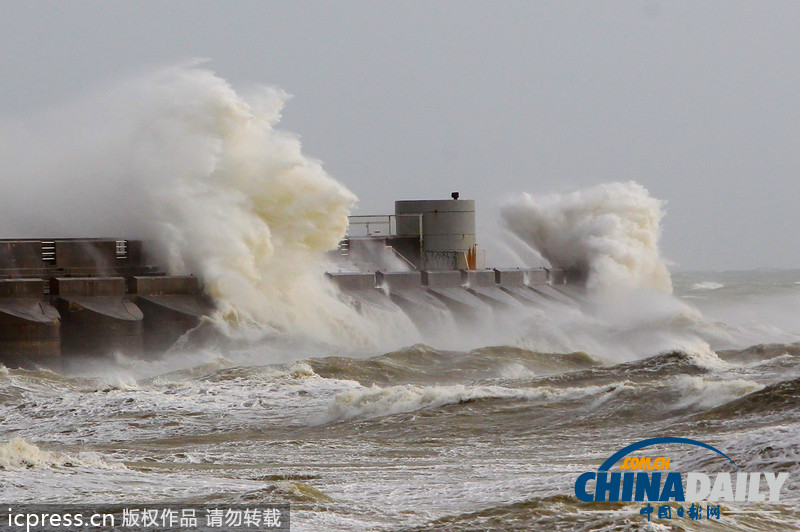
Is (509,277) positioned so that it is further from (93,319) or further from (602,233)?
(93,319)

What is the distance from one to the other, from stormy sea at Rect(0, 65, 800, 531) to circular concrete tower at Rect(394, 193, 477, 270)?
271cm

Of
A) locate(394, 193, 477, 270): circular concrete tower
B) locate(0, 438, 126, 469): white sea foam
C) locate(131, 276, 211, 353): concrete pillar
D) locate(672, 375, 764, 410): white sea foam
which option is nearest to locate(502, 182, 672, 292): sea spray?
locate(394, 193, 477, 270): circular concrete tower

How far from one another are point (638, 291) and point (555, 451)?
842 inches

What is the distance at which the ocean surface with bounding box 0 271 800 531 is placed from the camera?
7059 mm

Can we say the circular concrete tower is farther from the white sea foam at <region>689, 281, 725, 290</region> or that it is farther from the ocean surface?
the white sea foam at <region>689, 281, 725, 290</region>

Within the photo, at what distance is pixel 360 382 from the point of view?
1638cm

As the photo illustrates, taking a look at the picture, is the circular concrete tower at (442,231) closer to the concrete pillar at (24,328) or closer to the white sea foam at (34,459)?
the concrete pillar at (24,328)

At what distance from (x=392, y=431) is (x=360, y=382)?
202 inches

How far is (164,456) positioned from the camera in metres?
9.78

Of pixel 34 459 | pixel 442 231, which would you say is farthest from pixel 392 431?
pixel 442 231

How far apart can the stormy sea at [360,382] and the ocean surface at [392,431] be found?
1.4 inches

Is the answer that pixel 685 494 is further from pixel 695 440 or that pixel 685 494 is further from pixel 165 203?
pixel 165 203

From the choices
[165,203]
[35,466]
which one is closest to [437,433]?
[35,466]

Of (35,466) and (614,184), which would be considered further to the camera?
(614,184)
